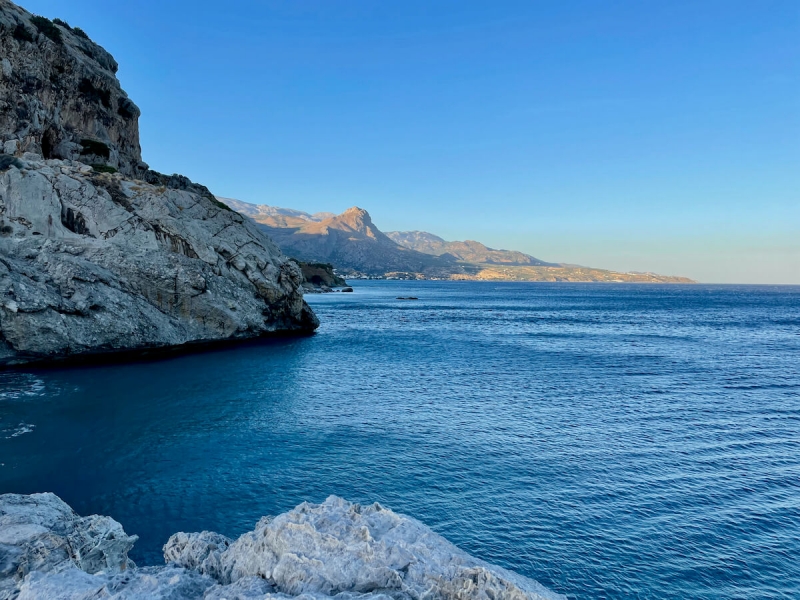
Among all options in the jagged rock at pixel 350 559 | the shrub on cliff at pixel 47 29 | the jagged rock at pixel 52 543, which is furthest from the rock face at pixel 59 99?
the jagged rock at pixel 350 559

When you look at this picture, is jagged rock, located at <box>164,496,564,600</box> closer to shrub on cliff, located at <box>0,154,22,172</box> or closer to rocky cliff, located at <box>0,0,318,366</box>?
rocky cliff, located at <box>0,0,318,366</box>

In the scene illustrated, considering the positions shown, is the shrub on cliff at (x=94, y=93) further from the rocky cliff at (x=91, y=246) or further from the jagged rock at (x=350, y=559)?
the jagged rock at (x=350, y=559)

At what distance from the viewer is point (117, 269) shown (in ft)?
172

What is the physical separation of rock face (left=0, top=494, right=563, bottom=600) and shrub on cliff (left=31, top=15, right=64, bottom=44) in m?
89.1

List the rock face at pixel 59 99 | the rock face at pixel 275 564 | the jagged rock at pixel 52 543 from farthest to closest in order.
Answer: the rock face at pixel 59 99
the jagged rock at pixel 52 543
the rock face at pixel 275 564

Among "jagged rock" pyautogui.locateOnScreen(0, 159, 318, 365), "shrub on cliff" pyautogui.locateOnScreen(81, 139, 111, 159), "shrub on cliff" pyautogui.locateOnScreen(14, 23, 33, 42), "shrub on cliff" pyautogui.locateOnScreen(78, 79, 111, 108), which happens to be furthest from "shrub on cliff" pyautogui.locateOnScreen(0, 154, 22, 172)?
"shrub on cliff" pyautogui.locateOnScreen(78, 79, 111, 108)

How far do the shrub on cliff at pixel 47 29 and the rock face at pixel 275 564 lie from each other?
89.1 m

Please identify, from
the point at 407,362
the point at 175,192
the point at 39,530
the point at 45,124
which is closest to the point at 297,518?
the point at 39,530

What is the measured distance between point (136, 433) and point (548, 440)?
23.9 metres

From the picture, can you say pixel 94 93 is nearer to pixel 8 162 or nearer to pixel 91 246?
pixel 8 162

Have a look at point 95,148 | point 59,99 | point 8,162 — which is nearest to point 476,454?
point 8,162

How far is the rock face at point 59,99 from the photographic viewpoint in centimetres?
6600

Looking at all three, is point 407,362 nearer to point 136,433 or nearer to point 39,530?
point 136,433

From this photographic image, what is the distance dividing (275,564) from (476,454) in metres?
17.1
